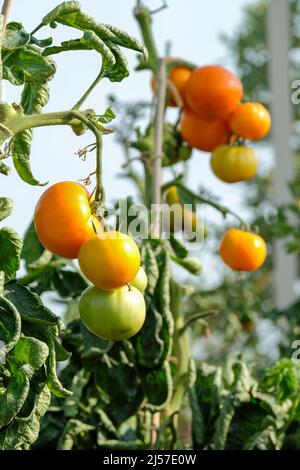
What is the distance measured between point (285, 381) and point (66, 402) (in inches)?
15.4

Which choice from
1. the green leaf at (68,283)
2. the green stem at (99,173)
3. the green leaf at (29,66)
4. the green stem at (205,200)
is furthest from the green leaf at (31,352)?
the green stem at (205,200)

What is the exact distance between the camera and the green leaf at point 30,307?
93cm

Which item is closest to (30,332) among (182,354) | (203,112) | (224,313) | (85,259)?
(85,259)

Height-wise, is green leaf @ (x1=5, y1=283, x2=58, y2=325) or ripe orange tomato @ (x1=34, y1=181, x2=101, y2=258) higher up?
ripe orange tomato @ (x1=34, y1=181, x2=101, y2=258)

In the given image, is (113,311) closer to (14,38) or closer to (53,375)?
(53,375)

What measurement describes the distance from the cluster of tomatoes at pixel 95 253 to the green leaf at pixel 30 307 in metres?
0.04

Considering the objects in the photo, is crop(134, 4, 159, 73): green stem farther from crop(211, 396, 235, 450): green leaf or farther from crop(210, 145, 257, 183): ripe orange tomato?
crop(211, 396, 235, 450): green leaf

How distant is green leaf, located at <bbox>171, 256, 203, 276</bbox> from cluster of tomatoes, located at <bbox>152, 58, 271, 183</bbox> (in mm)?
202

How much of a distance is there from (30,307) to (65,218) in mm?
123

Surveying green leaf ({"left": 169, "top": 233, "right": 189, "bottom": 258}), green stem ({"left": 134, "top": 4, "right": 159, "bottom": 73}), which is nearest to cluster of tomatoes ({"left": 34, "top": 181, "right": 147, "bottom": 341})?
green leaf ({"left": 169, "top": 233, "right": 189, "bottom": 258})

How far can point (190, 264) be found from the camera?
1.43m

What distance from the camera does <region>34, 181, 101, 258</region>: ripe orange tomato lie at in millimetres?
905

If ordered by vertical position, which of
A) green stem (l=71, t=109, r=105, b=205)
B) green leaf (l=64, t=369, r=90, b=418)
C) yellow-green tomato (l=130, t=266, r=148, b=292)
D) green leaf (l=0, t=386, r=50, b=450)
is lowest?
green leaf (l=64, t=369, r=90, b=418)
